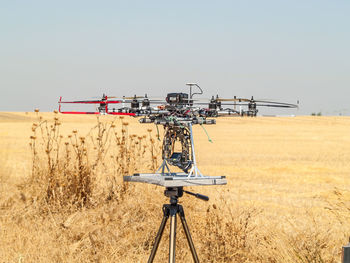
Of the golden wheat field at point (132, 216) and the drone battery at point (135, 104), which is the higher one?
the drone battery at point (135, 104)

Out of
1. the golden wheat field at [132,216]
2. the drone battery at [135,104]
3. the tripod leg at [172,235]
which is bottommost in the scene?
the golden wheat field at [132,216]

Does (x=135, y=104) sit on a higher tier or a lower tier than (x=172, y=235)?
higher

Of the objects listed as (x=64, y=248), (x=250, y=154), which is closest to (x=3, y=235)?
(x=64, y=248)

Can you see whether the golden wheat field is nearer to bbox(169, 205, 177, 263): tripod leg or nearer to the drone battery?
bbox(169, 205, 177, 263): tripod leg

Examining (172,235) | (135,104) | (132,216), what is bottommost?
(132,216)

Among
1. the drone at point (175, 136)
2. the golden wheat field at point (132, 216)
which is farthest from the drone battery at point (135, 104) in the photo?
the golden wheat field at point (132, 216)

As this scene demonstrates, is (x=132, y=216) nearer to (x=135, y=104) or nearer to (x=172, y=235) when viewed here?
(x=135, y=104)

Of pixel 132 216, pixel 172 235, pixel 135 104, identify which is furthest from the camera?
pixel 132 216

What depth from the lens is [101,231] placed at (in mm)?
6184

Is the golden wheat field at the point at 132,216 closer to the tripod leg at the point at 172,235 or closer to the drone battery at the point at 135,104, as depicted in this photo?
the tripod leg at the point at 172,235

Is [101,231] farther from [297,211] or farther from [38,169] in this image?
[297,211]

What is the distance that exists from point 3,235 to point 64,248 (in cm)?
107

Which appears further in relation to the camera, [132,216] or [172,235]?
[132,216]

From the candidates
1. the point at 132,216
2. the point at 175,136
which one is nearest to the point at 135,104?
the point at 175,136
